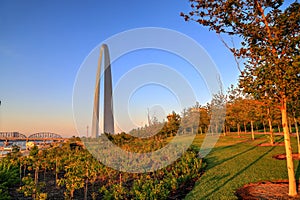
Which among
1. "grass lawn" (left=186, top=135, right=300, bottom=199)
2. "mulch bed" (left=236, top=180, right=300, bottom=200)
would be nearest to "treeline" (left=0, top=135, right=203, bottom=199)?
"grass lawn" (left=186, top=135, right=300, bottom=199)

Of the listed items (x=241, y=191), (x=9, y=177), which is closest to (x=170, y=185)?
(x=241, y=191)

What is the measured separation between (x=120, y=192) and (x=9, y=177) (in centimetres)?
399

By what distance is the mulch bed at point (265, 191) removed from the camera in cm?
499

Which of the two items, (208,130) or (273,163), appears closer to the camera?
(273,163)

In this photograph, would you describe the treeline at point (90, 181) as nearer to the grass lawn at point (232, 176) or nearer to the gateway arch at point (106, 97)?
the grass lawn at point (232, 176)

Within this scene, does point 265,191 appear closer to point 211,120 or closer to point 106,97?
point 106,97

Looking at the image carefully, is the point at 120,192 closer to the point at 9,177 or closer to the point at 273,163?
the point at 9,177

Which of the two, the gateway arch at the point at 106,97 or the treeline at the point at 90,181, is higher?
the gateway arch at the point at 106,97

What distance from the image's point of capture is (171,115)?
2830cm

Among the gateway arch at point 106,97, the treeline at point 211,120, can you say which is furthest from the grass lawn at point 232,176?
the gateway arch at point 106,97

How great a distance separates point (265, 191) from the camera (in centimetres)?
536

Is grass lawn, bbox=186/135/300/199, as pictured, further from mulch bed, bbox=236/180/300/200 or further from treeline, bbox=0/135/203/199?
treeline, bbox=0/135/203/199

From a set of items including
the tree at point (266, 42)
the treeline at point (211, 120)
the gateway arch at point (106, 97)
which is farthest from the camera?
the gateway arch at point (106, 97)

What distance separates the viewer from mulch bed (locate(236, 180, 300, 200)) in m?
4.99
